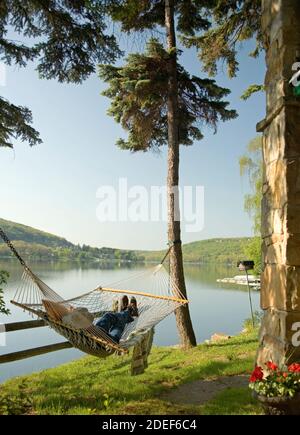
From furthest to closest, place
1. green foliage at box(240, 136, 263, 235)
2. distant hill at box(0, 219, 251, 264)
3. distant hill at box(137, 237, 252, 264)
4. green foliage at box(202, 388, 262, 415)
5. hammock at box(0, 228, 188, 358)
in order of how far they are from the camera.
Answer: distant hill at box(137, 237, 252, 264)
distant hill at box(0, 219, 251, 264)
green foliage at box(240, 136, 263, 235)
hammock at box(0, 228, 188, 358)
green foliage at box(202, 388, 262, 415)

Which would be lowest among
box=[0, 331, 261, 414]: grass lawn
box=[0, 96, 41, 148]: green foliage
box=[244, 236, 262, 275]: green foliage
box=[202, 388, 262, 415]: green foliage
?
box=[0, 331, 261, 414]: grass lawn

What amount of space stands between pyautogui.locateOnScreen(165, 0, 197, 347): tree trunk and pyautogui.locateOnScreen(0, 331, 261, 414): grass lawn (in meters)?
0.38

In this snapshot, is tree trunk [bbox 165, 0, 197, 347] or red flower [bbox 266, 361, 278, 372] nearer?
red flower [bbox 266, 361, 278, 372]

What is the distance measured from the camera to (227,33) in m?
5.64

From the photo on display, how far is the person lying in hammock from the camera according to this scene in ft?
12.5

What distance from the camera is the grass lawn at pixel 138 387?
256 centimetres

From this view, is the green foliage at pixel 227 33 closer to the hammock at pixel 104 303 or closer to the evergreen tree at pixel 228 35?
the evergreen tree at pixel 228 35

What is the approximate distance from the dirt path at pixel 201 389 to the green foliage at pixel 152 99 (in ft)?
14.3

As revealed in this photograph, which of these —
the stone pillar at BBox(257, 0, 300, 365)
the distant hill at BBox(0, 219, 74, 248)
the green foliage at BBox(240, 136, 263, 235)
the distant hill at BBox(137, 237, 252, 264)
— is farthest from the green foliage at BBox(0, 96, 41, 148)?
the distant hill at BBox(0, 219, 74, 248)

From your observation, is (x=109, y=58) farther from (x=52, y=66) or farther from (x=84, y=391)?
(x=84, y=391)

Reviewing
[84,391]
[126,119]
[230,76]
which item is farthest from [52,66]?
[84,391]

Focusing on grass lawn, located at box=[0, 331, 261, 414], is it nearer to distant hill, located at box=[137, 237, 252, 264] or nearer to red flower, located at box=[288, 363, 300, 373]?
red flower, located at box=[288, 363, 300, 373]

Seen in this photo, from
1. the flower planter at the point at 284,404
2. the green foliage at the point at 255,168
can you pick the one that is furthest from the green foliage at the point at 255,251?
the flower planter at the point at 284,404
